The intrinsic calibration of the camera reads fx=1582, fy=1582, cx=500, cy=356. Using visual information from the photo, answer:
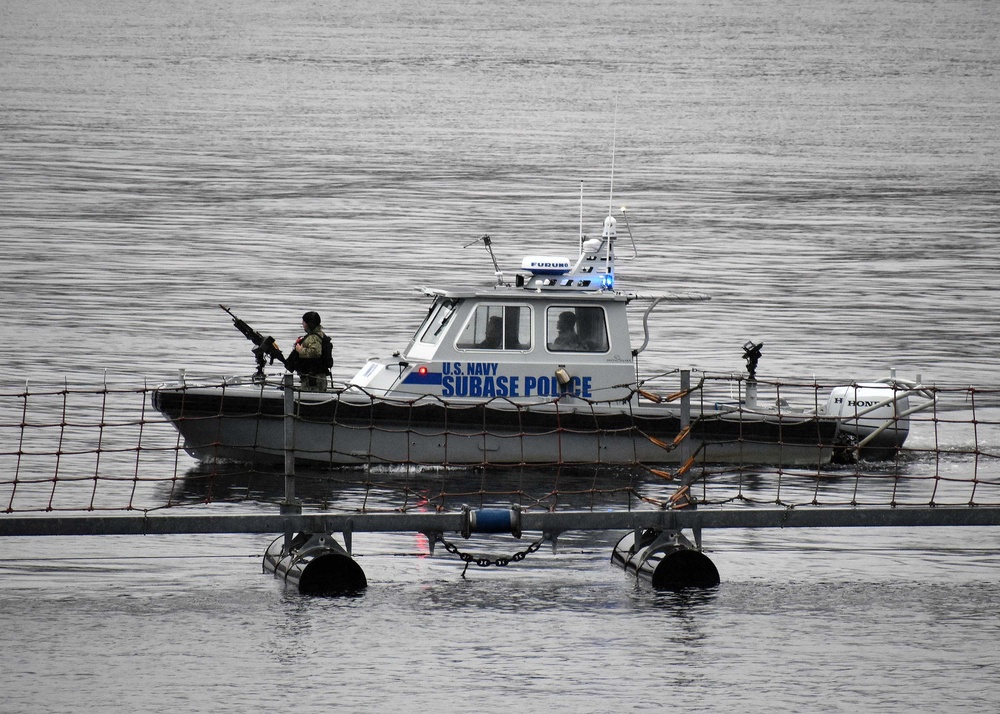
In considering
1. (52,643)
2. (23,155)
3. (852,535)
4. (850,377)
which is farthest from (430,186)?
(52,643)

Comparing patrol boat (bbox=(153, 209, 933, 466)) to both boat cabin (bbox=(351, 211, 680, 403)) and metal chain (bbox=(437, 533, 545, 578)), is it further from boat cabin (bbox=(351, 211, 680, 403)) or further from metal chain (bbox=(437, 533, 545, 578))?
metal chain (bbox=(437, 533, 545, 578))

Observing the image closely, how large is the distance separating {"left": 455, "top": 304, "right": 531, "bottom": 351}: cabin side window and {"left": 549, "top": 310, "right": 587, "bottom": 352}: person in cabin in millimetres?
321

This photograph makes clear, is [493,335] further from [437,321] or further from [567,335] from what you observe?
[567,335]

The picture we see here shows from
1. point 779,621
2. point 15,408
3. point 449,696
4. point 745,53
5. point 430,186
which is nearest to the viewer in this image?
point 449,696

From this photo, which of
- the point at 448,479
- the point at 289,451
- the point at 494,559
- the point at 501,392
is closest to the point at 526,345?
the point at 501,392

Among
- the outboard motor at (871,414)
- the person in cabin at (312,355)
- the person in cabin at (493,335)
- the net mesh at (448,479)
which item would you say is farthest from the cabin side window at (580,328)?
the outboard motor at (871,414)

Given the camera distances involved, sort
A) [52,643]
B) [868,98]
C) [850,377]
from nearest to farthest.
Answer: [52,643] → [850,377] → [868,98]

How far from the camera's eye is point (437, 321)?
658 inches

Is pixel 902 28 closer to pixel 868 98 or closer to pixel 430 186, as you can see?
pixel 868 98

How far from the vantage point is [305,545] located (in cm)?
1167

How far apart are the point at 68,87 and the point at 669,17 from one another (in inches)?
2826

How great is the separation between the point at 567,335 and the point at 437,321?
138 cm

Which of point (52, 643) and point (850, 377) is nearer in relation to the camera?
point (52, 643)

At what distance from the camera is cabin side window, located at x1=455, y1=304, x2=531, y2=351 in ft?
54.0
